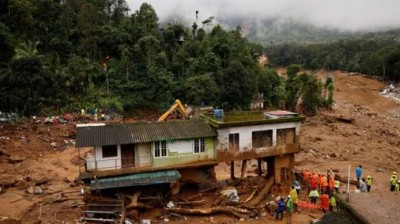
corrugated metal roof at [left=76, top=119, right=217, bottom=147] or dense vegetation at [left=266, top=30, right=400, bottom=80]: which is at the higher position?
dense vegetation at [left=266, top=30, right=400, bottom=80]

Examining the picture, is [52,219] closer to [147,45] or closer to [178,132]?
[178,132]

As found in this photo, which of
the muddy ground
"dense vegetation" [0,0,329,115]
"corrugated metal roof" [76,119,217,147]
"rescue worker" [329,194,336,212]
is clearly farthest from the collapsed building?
"dense vegetation" [0,0,329,115]

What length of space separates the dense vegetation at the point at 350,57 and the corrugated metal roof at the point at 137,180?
78877 millimetres

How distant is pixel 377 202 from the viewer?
822 cm

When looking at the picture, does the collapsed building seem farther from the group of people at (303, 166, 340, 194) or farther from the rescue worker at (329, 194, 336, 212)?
the rescue worker at (329, 194, 336, 212)

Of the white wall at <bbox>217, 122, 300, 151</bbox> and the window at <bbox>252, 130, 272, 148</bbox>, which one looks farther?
the window at <bbox>252, 130, 272, 148</bbox>

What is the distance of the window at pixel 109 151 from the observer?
21497mm

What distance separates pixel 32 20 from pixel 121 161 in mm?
37292

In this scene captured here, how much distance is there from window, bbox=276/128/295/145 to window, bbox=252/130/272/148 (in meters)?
0.60

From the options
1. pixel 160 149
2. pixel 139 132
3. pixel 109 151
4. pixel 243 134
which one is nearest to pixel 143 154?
pixel 160 149

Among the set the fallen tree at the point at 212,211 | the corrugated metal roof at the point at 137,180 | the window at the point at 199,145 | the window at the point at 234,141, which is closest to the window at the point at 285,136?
the window at the point at 234,141

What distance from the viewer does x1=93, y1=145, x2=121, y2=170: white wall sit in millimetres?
21297

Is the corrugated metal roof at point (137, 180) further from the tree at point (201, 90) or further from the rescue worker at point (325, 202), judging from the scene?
the tree at point (201, 90)

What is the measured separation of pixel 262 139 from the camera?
24469mm
